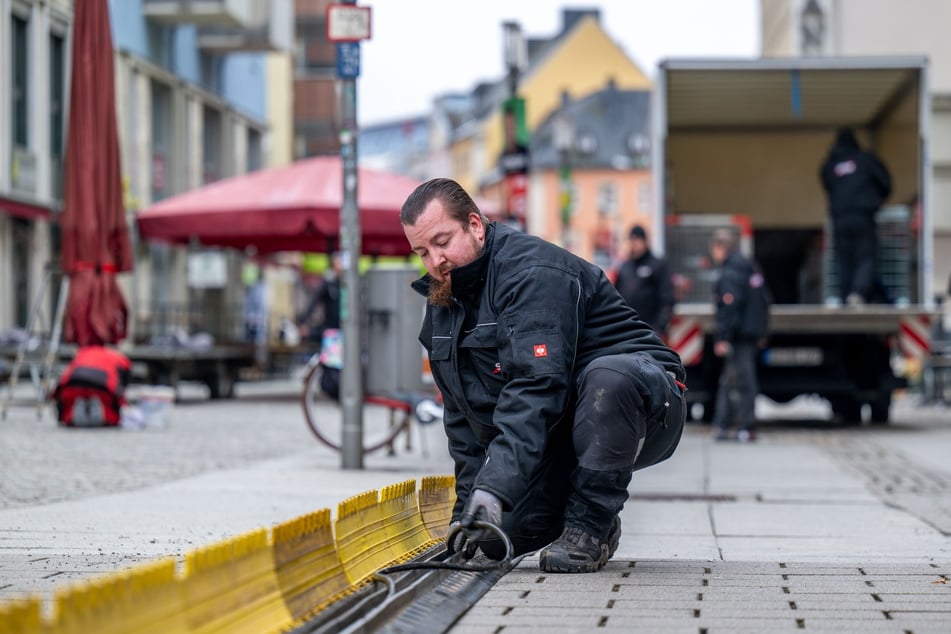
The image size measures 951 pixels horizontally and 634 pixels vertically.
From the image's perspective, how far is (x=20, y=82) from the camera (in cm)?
2620

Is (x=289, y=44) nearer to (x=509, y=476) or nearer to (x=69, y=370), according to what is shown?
(x=69, y=370)

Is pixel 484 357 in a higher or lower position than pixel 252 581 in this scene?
higher

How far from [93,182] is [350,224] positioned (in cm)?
523

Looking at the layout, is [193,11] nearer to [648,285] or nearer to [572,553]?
[648,285]

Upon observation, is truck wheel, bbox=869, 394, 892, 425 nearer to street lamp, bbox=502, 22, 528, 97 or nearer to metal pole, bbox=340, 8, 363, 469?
street lamp, bbox=502, 22, 528, 97

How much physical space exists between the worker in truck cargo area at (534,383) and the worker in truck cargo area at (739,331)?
9.56 metres

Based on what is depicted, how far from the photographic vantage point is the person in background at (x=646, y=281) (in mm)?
15930

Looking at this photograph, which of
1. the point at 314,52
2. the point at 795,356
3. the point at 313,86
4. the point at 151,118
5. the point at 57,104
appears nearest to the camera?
the point at 795,356

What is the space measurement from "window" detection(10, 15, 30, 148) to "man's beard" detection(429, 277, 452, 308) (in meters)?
21.4

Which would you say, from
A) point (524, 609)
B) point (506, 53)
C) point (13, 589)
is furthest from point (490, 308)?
point (506, 53)

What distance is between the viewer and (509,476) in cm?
525

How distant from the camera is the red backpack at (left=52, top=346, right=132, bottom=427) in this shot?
15.4 m

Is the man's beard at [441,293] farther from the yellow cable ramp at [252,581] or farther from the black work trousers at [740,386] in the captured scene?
the black work trousers at [740,386]

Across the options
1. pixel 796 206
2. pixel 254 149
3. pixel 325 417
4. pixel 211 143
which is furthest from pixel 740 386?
pixel 254 149
